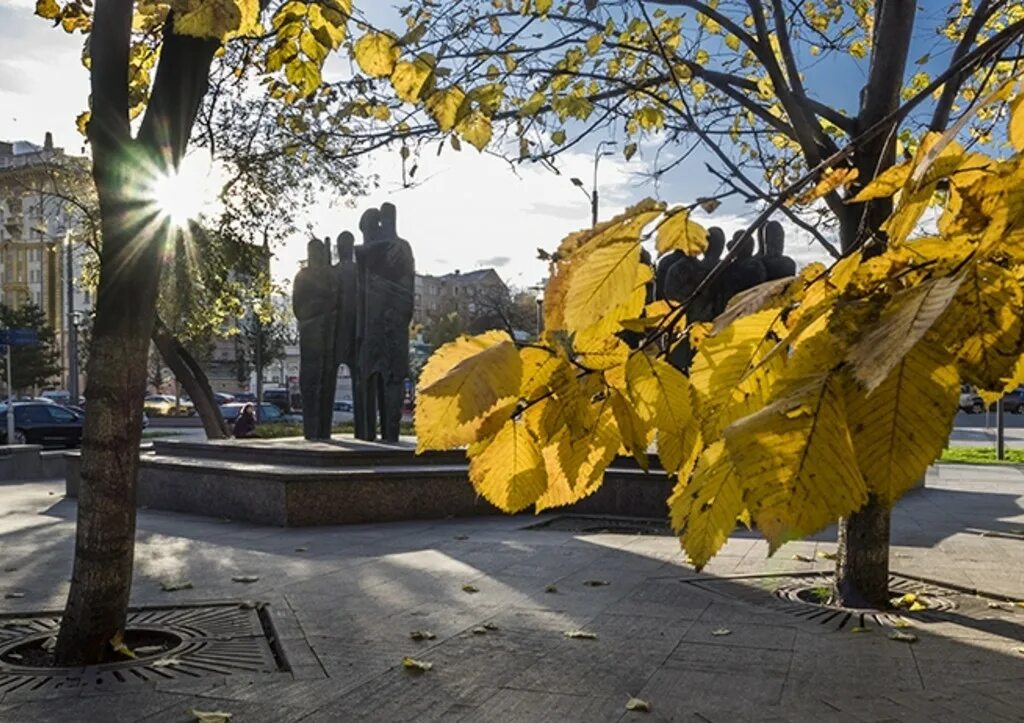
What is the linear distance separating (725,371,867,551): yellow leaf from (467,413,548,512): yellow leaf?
20.1 inches

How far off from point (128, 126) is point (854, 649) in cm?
527

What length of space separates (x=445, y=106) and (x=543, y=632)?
148 inches

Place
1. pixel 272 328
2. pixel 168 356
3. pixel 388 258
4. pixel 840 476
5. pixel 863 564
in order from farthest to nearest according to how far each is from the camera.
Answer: pixel 272 328 < pixel 168 356 < pixel 388 258 < pixel 863 564 < pixel 840 476

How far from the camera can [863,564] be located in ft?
23.3

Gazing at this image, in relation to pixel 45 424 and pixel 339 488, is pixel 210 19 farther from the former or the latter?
pixel 45 424

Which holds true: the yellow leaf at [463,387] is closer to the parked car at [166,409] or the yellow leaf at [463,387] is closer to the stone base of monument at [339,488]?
the stone base of monument at [339,488]

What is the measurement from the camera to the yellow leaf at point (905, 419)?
2.55 feet

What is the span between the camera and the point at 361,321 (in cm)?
1638

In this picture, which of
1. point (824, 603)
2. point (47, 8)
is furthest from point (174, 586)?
point (824, 603)

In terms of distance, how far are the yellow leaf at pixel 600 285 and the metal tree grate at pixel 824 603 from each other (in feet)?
19.1

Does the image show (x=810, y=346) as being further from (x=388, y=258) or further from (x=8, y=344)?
(x=8, y=344)

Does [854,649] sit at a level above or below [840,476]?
below

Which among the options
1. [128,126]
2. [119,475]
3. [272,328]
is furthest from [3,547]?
[272,328]

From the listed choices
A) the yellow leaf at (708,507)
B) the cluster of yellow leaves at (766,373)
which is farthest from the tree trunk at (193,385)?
the yellow leaf at (708,507)
